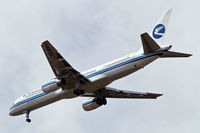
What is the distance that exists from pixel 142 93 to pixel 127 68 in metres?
8.11

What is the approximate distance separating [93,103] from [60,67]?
30.2 feet

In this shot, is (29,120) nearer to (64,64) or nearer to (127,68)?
(64,64)

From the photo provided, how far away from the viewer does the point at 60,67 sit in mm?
44031

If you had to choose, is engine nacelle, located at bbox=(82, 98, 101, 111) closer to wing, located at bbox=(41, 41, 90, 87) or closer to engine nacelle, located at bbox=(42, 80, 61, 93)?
wing, located at bbox=(41, 41, 90, 87)

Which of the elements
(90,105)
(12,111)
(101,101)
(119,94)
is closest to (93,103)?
(90,105)

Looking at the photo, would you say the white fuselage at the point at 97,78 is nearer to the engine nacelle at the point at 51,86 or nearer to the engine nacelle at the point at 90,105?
the engine nacelle at the point at 51,86

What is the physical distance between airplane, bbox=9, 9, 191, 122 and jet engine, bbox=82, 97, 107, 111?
210 centimetres

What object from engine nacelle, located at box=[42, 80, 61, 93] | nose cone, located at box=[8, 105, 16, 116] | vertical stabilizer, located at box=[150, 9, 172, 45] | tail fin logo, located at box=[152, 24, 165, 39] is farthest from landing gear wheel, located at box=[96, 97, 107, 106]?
tail fin logo, located at box=[152, 24, 165, 39]

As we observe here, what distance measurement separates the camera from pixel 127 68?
44688 mm


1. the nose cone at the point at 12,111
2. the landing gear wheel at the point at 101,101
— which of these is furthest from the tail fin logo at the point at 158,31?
the nose cone at the point at 12,111

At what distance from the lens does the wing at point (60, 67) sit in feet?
137

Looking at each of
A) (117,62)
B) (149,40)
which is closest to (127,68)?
(117,62)

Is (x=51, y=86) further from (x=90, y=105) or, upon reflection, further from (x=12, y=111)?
(x=90, y=105)

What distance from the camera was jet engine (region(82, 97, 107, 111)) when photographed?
51.5 metres
